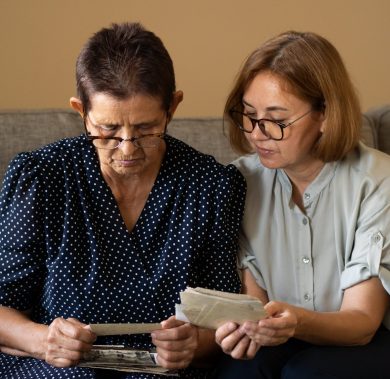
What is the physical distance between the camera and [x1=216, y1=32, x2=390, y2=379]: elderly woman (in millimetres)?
1784

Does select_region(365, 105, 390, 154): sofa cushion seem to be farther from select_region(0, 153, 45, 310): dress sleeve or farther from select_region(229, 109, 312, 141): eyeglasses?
select_region(0, 153, 45, 310): dress sleeve

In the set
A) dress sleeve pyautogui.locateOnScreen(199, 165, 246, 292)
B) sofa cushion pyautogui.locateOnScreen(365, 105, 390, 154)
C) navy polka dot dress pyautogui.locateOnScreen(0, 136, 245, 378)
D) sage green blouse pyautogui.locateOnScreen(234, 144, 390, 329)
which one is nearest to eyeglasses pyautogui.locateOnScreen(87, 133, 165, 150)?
navy polka dot dress pyautogui.locateOnScreen(0, 136, 245, 378)

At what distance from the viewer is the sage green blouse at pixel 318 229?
6.22 feet

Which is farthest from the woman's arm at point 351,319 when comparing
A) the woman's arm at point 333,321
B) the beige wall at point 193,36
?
the beige wall at point 193,36

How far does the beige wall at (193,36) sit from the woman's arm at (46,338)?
1.12 m

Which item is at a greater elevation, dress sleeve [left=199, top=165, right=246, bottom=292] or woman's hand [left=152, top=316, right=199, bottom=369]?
dress sleeve [left=199, top=165, right=246, bottom=292]

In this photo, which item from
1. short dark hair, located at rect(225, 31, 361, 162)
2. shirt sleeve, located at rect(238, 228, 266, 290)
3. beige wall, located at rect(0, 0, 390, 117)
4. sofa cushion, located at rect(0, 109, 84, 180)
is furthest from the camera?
beige wall, located at rect(0, 0, 390, 117)

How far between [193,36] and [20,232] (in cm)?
128

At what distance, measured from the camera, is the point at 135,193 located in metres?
1.88

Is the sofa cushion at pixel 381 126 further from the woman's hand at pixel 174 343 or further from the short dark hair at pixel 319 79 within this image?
the woman's hand at pixel 174 343

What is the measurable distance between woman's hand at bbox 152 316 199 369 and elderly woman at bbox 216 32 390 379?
145 mm

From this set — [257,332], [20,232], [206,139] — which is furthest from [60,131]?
[257,332]

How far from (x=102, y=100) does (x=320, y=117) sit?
0.53 m

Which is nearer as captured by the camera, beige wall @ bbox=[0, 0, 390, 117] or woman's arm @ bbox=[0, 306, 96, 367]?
woman's arm @ bbox=[0, 306, 96, 367]
